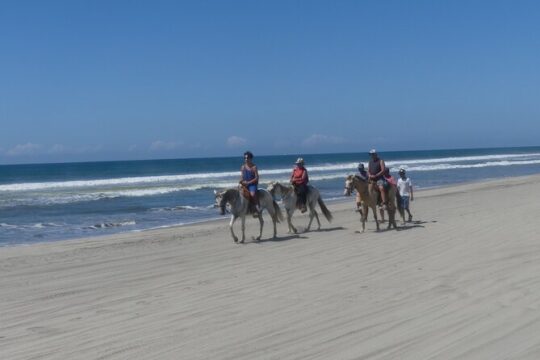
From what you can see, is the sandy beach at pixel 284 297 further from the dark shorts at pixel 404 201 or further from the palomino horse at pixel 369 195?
the dark shorts at pixel 404 201

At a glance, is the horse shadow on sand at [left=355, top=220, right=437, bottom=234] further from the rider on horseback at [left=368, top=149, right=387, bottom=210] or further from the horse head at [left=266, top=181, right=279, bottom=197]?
the horse head at [left=266, top=181, right=279, bottom=197]

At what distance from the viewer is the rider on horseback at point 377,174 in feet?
45.4

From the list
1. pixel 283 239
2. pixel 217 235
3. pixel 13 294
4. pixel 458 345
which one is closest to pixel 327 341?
pixel 458 345

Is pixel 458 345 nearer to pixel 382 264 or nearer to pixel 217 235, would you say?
pixel 382 264

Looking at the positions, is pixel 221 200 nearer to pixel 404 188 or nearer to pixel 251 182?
pixel 251 182

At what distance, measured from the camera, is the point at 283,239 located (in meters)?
13.8

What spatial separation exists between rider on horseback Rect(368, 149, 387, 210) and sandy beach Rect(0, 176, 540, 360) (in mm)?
986

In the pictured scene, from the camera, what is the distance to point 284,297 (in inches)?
303

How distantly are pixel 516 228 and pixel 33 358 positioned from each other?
33.5 ft

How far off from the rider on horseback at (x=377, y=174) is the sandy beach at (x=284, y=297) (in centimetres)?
99

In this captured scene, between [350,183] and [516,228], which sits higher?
[350,183]

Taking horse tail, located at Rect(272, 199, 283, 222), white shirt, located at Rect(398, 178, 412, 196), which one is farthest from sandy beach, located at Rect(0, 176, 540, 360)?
white shirt, located at Rect(398, 178, 412, 196)

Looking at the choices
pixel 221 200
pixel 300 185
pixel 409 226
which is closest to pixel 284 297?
pixel 221 200

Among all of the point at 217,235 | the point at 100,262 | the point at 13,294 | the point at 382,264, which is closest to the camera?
the point at 13,294
